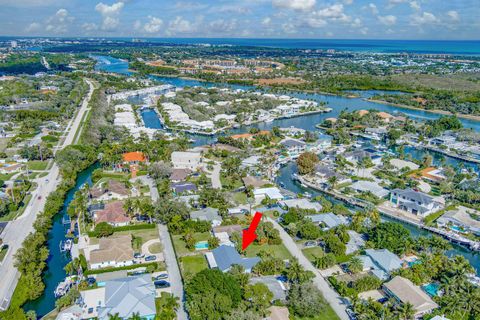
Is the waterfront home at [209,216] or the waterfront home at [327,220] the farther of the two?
the waterfront home at [209,216]

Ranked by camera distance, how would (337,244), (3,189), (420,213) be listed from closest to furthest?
(337,244)
(420,213)
(3,189)

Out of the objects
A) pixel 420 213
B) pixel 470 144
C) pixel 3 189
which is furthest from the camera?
pixel 470 144

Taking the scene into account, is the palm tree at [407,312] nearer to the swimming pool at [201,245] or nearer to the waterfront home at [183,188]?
the swimming pool at [201,245]

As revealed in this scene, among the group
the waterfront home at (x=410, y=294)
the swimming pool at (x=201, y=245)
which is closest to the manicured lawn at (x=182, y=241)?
the swimming pool at (x=201, y=245)

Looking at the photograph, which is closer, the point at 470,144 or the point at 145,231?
the point at 145,231

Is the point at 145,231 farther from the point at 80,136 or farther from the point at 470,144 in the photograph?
the point at 470,144

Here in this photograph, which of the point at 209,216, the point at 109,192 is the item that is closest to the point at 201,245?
the point at 209,216

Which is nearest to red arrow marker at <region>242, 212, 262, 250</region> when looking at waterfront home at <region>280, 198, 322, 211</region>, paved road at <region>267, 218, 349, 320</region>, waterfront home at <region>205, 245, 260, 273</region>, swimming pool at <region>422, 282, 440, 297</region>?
waterfront home at <region>205, 245, 260, 273</region>

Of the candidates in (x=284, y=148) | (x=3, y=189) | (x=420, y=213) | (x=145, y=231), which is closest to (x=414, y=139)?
(x=284, y=148)

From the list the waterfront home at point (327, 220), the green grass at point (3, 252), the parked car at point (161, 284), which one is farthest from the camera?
the waterfront home at point (327, 220)
